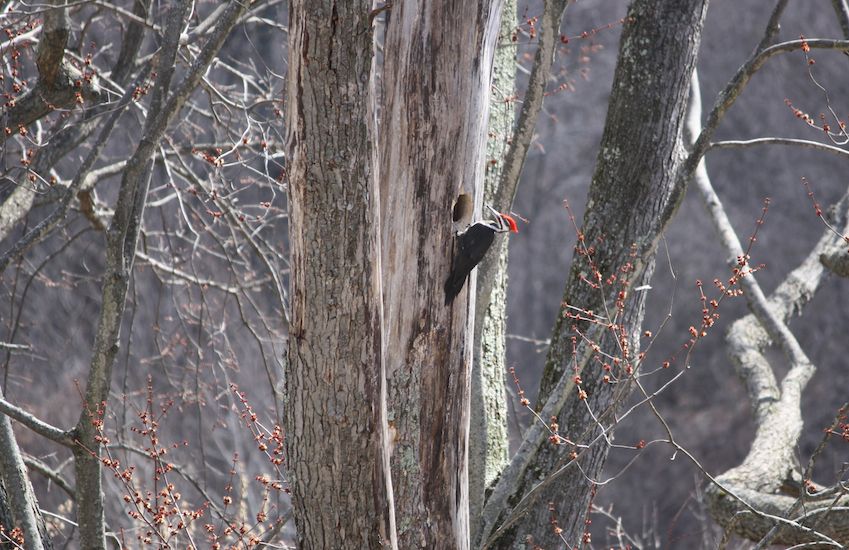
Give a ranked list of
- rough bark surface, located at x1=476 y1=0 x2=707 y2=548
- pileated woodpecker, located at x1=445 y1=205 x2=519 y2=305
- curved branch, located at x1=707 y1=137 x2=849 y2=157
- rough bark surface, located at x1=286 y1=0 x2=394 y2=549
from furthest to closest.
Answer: rough bark surface, located at x1=476 y1=0 x2=707 y2=548, curved branch, located at x1=707 y1=137 x2=849 y2=157, pileated woodpecker, located at x1=445 y1=205 x2=519 y2=305, rough bark surface, located at x1=286 y1=0 x2=394 y2=549

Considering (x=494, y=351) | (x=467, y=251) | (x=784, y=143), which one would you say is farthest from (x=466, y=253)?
(x=494, y=351)

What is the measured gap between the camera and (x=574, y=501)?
12.3 feet

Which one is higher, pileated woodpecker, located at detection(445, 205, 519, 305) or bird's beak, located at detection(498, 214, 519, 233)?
bird's beak, located at detection(498, 214, 519, 233)

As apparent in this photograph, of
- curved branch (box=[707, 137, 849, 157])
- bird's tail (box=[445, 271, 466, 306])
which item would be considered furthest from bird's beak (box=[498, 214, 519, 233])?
curved branch (box=[707, 137, 849, 157])

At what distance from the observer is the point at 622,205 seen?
367cm

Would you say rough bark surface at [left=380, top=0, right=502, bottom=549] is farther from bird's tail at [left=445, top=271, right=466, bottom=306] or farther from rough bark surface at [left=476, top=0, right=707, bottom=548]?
rough bark surface at [left=476, top=0, right=707, bottom=548]

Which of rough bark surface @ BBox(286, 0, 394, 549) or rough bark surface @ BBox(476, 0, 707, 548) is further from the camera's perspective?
rough bark surface @ BBox(476, 0, 707, 548)

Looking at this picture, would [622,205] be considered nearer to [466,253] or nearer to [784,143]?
[784,143]

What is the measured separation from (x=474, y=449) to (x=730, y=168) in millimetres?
11672

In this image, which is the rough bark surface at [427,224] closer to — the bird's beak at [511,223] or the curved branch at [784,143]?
the bird's beak at [511,223]

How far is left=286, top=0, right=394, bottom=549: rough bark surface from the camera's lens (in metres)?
2.21

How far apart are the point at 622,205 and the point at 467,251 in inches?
46.8

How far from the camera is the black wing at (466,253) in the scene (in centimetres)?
269

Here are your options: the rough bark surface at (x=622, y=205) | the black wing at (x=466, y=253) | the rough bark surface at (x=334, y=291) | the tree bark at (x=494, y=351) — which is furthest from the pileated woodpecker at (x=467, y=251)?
the rough bark surface at (x=622, y=205)
